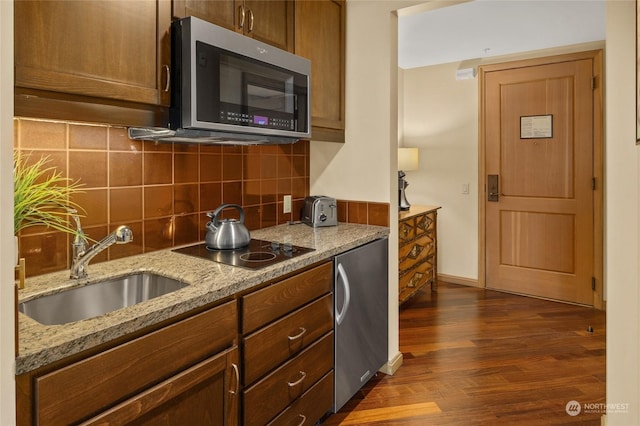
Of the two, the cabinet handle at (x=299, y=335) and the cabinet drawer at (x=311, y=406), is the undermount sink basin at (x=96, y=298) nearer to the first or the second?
the cabinet handle at (x=299, y=335)

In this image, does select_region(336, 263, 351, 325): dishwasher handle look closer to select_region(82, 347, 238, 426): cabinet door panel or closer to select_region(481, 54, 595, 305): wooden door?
select_region(82, 347, 238, 426): cabinet door panel

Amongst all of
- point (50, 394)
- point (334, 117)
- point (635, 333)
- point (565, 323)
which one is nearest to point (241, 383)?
point (50, 394)

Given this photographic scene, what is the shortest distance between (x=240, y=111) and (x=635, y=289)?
5.10 feet

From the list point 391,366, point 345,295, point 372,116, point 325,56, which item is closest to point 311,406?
point 345,295

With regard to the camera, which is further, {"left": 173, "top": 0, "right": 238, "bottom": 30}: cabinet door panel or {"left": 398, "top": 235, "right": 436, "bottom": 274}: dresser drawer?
{"left": 398, "top": 235, "right": 436, "bottom": 274}: dresser drawer

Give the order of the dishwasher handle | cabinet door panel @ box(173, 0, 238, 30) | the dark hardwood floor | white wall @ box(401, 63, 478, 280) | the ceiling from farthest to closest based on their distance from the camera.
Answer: white wall @ box(401, 63, 478, 280) < the ceiling < the dark hardwood floor < the dishwasher handle < cabinet door panel @ box(173, 0, 238, 30)

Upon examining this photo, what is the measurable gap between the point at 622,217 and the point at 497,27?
2.22 metres

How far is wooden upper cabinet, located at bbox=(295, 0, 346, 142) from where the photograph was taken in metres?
2.12

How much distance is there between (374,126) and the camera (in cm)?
237

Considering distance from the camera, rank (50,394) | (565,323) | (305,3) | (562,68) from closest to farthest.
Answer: (50,394), (305,3), (565,323), (562,68)

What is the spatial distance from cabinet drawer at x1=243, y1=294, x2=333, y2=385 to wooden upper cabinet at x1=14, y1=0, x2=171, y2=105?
91 cm

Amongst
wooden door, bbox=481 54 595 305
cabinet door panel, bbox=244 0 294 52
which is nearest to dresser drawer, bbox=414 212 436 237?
wooden door, bbox=481 54 595 305

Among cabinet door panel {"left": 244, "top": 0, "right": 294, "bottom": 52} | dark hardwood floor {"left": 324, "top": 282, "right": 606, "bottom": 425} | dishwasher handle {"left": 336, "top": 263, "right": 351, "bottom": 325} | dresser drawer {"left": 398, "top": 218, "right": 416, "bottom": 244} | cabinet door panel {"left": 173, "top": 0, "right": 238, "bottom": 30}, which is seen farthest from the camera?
dresser drawer {"left": 398, "top": 218, "right": 416, "bottom": 244}

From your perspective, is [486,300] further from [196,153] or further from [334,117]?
[196,153]
